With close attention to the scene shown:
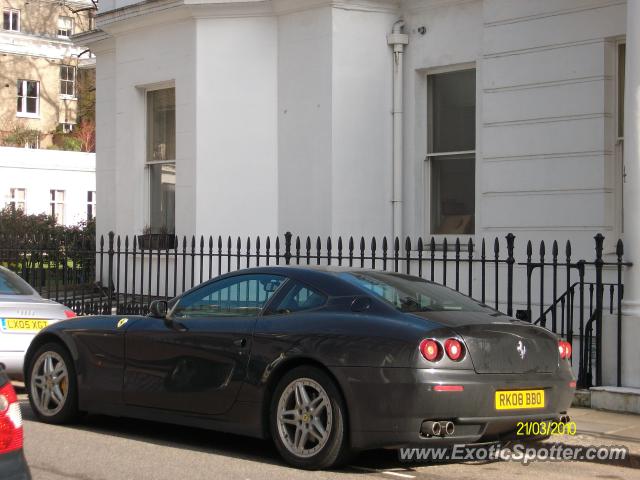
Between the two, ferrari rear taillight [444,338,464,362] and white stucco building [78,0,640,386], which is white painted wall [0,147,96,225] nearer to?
white stucco building [78,0,640,386]

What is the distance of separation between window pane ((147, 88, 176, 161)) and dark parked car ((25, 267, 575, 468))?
7.51 meters

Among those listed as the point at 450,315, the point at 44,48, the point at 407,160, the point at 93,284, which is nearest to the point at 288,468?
the point at 450,315

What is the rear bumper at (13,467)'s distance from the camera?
4.71 m

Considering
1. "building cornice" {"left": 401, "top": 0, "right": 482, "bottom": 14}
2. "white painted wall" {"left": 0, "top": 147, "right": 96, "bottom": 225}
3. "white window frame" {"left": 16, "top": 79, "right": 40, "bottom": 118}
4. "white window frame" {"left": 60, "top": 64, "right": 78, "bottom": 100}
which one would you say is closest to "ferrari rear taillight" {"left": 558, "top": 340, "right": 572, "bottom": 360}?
"building cornice" {"left": 401, "top": 0, "right": 482, "bottom": 14}

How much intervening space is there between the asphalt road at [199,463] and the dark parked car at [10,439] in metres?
2.48

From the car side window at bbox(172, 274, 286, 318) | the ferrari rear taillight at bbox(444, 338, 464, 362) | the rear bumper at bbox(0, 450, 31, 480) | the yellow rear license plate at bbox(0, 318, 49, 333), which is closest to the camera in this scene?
the rear bumper at bbox(0, 450, 31, 480)

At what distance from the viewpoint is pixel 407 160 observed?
1462 centimetres

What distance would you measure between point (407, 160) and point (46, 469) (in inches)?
323

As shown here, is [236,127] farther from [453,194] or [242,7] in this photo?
[453,194]

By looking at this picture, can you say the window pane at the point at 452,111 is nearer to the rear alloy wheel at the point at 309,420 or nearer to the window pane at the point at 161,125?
the window pane at the point at 161,125

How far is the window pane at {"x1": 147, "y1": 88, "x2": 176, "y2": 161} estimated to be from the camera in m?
16.2

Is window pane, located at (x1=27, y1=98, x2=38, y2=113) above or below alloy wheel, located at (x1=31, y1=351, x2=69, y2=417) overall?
above

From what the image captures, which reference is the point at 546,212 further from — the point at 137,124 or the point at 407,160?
the point at 137,124

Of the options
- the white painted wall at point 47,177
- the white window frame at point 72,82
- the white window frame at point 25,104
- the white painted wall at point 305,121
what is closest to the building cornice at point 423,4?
the white painted wall at point 305,121
